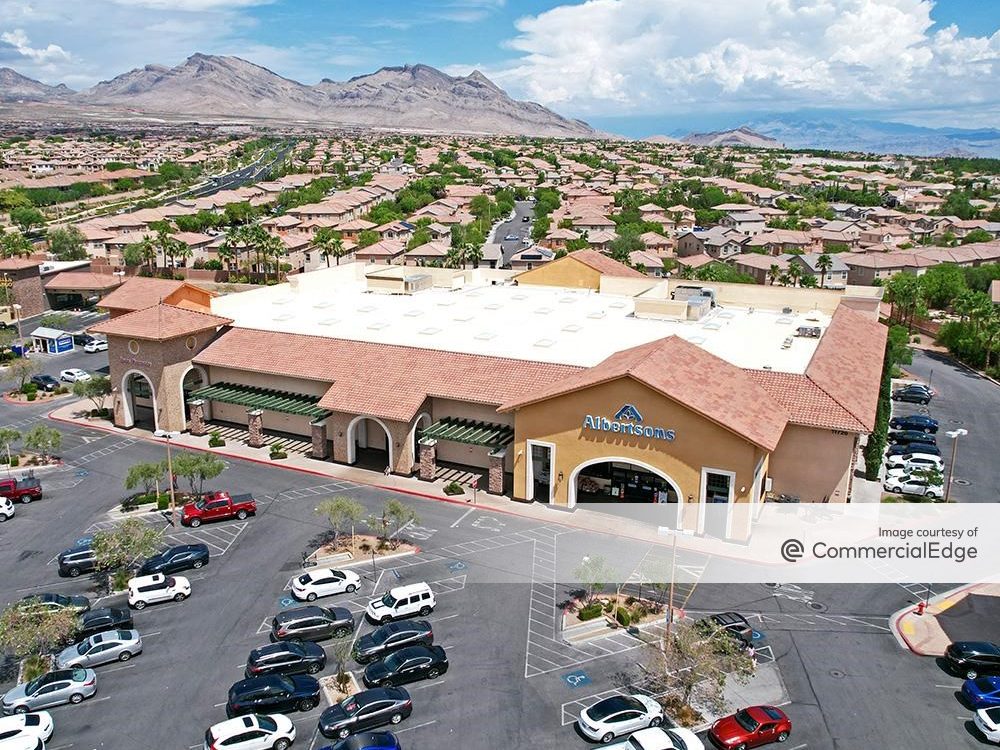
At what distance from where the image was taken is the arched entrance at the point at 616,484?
151ft

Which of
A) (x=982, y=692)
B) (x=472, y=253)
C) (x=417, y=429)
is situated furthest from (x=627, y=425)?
(x=472, y=253)

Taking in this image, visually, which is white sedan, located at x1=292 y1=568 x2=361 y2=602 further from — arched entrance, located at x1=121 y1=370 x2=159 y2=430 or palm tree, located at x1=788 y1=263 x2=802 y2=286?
palm tree, located at x1=788 y1=263 x2=802 y2=286

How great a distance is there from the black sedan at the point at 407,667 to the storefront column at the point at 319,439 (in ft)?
78.4

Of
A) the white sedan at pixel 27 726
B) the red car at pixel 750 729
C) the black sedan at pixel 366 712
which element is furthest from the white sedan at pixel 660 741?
the white sedan at pixel 27 726

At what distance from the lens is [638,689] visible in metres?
31.5

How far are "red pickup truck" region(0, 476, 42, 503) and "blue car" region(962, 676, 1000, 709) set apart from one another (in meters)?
49.8

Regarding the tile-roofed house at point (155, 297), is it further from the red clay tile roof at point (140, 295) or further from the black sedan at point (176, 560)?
the black sedan at point (176, 560)

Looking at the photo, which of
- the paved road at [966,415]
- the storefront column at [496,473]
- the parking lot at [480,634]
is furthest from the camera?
the paved road at [966,415]

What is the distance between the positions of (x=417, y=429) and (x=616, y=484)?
1349cm

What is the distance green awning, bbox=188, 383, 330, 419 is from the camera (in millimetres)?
55234

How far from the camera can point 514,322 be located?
63750mm

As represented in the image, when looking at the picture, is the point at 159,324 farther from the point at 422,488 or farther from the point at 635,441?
the point at 635,441

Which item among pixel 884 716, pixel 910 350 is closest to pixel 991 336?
pixel 910 350

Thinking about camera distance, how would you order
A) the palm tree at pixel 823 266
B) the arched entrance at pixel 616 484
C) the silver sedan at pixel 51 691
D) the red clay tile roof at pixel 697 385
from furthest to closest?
the palm tree at pixel 823 266, the arched entrance at pixel 616 484, the red clay tile roof at pixel 697 385, the silver sedan at pixel 51 691
